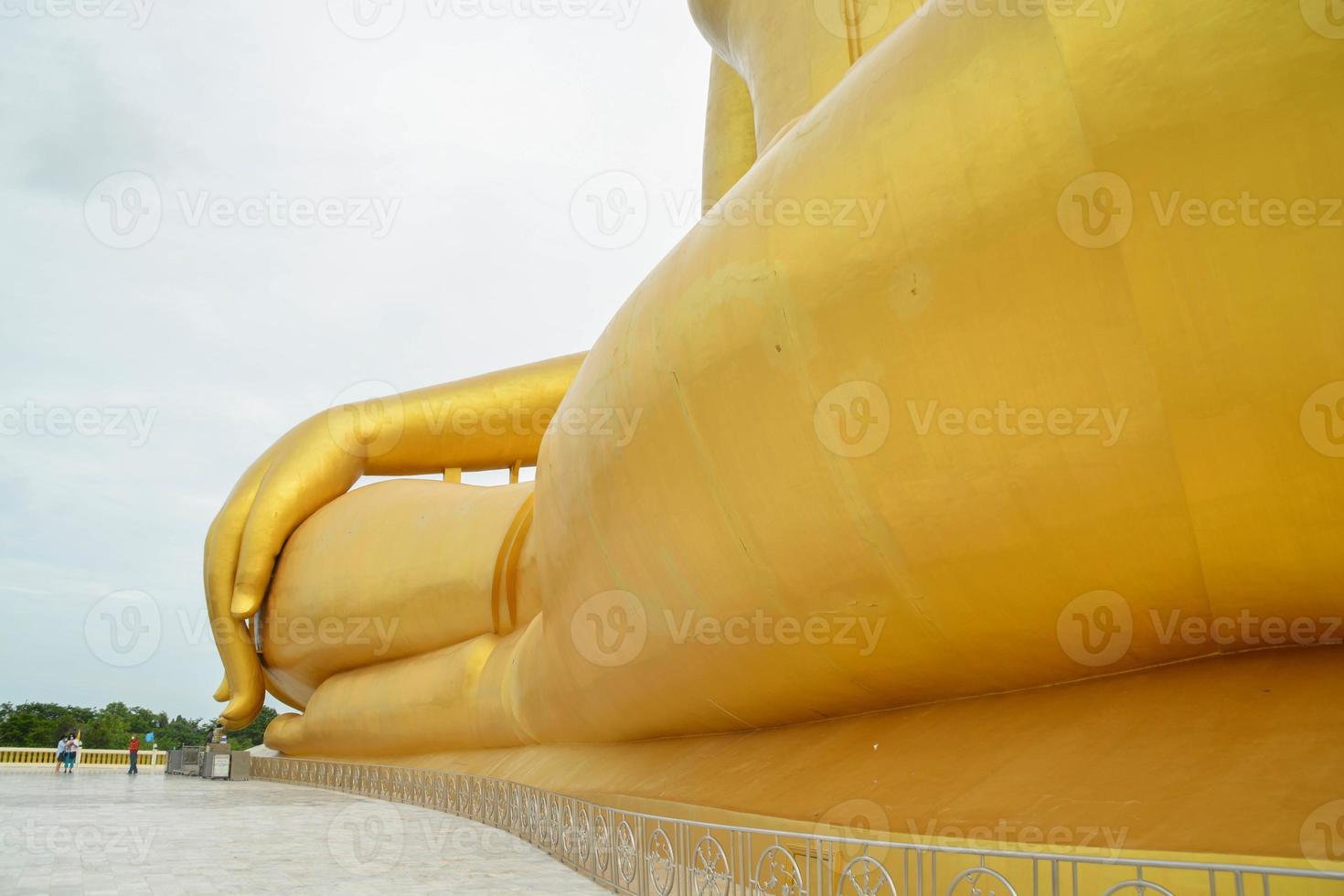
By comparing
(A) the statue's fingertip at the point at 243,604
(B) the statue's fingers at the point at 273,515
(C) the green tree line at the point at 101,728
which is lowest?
(C) the green tree line at the point at 101,728

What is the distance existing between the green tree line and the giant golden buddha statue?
30.1m

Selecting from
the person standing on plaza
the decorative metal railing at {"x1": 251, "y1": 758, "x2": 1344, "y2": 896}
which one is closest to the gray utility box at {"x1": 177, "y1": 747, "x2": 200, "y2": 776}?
the person standing on plaza

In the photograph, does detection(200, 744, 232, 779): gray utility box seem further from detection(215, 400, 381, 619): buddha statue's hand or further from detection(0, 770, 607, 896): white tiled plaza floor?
detection(0, 770, 607, 896): white tiled plaza floor

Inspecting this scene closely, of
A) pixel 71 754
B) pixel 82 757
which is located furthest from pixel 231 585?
pixel 82 757

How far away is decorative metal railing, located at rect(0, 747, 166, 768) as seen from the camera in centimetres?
2155

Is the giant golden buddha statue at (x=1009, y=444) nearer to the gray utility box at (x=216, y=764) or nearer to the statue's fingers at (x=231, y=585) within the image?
the statue's fingers at (x=231, y=585)

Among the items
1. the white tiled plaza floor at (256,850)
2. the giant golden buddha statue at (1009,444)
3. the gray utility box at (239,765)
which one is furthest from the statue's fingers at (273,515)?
the giant golden buddha statue at (1009,444)

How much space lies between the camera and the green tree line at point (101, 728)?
3516cm

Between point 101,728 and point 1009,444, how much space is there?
42.0m

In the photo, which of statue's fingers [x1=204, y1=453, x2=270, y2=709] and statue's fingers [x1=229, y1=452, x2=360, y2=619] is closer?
statue's fingers [x1=229, y1=452, x2=360, y2=619]

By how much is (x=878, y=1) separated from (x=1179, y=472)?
6409 millimetres

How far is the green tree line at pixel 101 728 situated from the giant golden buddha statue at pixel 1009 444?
3010 cm

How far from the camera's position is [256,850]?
7.46 metres

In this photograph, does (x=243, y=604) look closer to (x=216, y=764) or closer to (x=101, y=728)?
(x=216, y=764)
